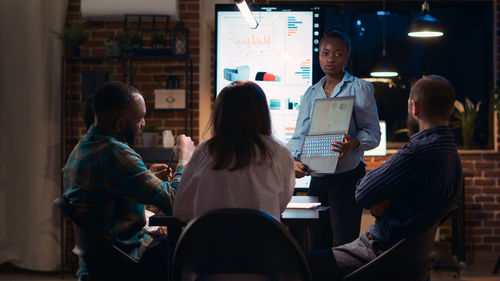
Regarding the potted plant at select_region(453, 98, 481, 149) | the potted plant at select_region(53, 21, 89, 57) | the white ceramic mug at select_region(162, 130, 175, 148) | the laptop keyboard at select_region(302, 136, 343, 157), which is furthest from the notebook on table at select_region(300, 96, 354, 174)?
the potted plant at select_region(453, 98, 481, 149)

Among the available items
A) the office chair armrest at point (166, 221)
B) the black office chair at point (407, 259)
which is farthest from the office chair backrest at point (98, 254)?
the black office chair at point (407, 259)

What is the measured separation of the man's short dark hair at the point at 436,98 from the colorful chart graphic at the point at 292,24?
83.2 inches

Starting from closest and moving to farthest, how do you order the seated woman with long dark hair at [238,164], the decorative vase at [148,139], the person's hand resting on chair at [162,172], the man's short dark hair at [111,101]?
the seated woman with long dark hair at [238,164] < the man's short dark hair at [111,101] < the person's hand resting on chair at [162,172] < the decorative vase at [148,139]

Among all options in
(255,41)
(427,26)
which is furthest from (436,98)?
(427,26)

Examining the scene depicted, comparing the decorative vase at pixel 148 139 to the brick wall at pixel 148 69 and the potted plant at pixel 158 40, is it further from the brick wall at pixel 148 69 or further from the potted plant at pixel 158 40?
the potted plant at pixel 158 40

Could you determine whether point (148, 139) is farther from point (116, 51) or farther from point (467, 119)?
point (467, 119)

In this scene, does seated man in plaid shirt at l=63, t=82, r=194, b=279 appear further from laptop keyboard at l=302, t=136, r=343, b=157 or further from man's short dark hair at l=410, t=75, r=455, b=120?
man's short dark hair at l=410, t=75, r=455, b=120

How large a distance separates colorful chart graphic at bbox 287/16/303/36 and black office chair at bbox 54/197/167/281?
95.1 inches

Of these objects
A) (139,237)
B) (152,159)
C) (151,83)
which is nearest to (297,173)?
(139,237)

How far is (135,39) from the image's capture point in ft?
14.4

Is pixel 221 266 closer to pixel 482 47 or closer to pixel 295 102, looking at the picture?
pixel 295 102

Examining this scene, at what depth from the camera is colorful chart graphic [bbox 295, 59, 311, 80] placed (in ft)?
12.8

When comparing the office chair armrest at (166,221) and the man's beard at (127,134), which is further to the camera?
the man's beard at (127,134)

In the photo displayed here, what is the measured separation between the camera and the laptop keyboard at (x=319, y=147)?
254 centimetres
